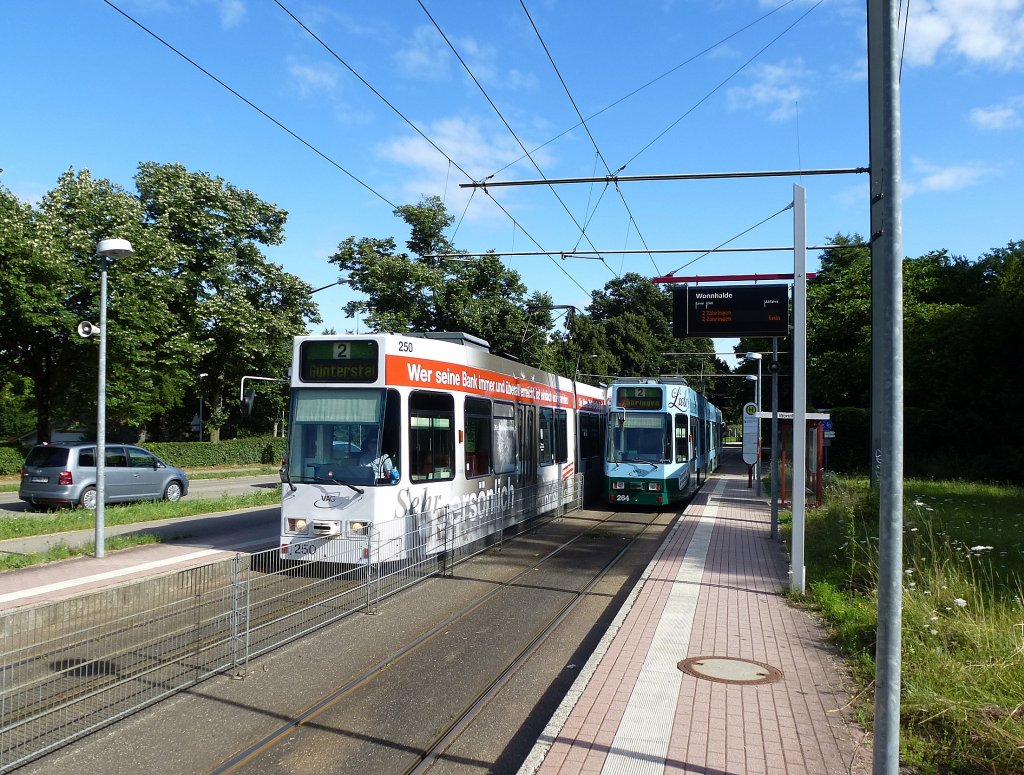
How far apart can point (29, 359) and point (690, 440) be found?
25.9 m

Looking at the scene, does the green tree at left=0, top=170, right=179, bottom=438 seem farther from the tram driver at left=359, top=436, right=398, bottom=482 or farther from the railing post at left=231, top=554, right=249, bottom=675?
the railing post at left=231, top=554, right=249, bottom=675

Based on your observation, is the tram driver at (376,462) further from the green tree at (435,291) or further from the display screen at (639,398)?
the green tree at (435,291)

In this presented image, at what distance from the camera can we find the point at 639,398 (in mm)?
20312

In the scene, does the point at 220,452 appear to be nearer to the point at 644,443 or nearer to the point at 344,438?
the point at 644,443

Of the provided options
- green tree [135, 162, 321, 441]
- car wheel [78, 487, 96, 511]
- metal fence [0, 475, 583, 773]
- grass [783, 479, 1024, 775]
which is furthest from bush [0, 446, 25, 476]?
grass [783, 479, 1024, 775]

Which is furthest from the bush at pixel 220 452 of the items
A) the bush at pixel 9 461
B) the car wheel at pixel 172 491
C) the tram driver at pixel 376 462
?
the tram driver at pixel 376 462

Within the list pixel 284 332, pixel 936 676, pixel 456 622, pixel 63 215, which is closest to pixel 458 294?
pixel 284 332

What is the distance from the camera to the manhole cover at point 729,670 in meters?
6.47

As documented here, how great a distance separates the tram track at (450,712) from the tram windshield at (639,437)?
868 centimetres

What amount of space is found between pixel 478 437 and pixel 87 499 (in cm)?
1176

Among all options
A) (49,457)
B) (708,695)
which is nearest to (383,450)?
(708,695)

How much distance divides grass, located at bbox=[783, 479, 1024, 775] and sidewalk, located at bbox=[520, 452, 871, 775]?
1.20 feet

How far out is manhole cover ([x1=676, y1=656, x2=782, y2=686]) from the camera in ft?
21.2

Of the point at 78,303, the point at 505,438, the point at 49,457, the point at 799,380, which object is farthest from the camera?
the point at 78,303
